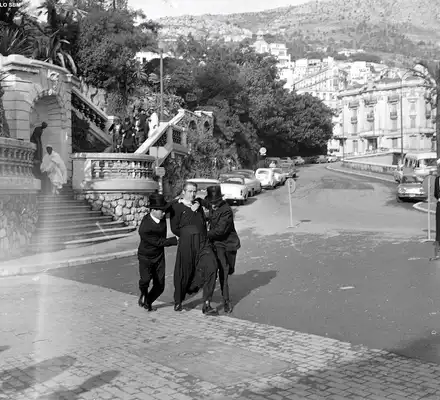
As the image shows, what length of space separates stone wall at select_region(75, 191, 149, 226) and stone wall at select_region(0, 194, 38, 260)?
4.35 meters

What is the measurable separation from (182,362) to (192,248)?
2.46 metres

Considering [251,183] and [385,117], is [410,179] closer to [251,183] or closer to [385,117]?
[251,183]

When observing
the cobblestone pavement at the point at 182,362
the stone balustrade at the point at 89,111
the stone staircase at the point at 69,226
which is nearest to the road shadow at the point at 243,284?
the cobblestone pavement at the point at 182,362

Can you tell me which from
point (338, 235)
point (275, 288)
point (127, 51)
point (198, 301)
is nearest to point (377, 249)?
point (338, 235)

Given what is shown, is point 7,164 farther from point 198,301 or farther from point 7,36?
point 7,36

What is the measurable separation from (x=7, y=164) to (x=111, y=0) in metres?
34.5

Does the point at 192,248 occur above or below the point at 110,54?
below

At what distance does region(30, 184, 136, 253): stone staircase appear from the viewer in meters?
16.4

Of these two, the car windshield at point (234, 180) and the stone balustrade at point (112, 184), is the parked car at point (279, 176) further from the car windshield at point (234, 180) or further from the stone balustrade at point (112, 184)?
the stone balustrade at point (112, 184)

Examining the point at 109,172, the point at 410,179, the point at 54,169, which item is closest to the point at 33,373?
the point at 54,169

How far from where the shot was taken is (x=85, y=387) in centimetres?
571

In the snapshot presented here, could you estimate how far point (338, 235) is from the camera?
18.2 metres

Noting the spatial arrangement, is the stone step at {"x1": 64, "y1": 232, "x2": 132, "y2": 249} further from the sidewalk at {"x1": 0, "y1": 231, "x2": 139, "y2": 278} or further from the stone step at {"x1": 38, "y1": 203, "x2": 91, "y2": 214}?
the stone step at {"x1": 38, "y1": 203, "x2": 91, "y2": 214}

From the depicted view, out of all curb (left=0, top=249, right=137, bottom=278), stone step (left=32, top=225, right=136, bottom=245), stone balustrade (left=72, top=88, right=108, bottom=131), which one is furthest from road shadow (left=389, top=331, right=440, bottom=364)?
stone balustrade (left=72, top=88, right=108, bottom=131)
